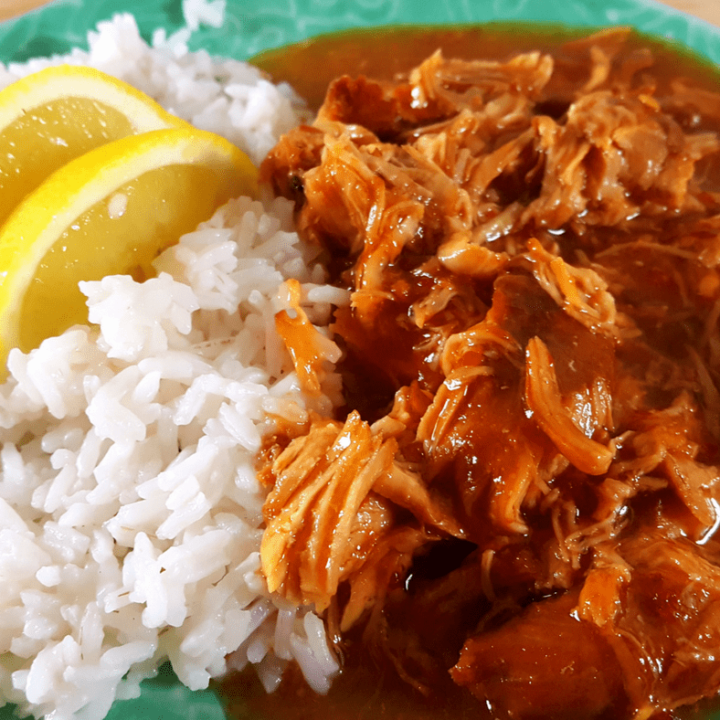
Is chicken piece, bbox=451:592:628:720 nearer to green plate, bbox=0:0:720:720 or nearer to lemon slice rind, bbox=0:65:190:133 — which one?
lemon slice rind, bbox=0:65:190:133

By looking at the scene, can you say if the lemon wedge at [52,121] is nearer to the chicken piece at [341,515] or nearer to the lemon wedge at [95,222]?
the lemon wedge at [95,222]

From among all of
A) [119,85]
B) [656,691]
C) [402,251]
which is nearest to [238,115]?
[119,85]

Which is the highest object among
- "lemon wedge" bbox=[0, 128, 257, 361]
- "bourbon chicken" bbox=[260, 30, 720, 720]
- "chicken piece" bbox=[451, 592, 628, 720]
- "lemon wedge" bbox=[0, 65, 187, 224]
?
"lemon wedge" bbox=[0, 65, 187, 224]

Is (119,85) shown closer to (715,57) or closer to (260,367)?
(260,367)

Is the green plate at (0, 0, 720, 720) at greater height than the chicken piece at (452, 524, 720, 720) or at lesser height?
greater

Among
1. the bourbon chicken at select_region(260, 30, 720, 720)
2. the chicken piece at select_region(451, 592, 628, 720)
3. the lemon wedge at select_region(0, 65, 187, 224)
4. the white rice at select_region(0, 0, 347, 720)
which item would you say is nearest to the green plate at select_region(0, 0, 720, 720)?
the bourbon chicken at select_region(260, 30, 720, 720)

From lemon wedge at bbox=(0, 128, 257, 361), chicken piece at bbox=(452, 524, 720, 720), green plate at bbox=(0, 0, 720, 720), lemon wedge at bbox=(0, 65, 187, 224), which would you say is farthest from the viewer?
green plate at bbox=(0, 0, 720, 720)

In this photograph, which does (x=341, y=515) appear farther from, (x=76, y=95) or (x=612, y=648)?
(x=76, y=95)
